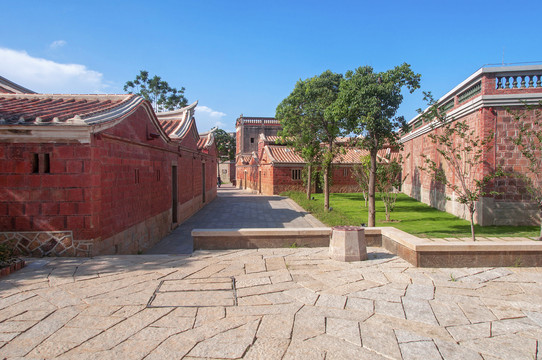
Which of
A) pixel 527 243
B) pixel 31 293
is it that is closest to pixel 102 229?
pixel 31 293

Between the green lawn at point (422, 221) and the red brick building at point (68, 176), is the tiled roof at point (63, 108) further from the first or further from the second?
the green lawn at point (422, 221)

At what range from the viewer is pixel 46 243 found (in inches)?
228

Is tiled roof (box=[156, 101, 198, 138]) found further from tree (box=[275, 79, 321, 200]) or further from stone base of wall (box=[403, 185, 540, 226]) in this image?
stone base of wall (box=[403, 185, 540, 226])

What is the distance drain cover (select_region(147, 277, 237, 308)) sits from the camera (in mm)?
3893

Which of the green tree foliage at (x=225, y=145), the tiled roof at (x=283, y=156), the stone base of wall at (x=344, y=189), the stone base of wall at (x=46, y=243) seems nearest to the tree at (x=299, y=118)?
the tiled roof at (x=283, y=156)

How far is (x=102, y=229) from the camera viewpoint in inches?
242

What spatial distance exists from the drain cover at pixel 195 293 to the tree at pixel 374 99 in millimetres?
5404

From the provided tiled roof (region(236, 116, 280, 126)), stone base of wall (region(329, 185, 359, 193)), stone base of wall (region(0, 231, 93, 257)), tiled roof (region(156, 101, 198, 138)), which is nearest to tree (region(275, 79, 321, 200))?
tiled roof (region(156, 101, 198, 138))

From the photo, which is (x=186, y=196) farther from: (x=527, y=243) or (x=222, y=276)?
(x=527, y=243)

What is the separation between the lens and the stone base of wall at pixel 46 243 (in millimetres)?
5754

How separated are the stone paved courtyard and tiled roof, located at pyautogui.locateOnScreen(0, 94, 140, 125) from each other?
2.28 m

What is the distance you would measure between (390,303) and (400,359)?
1183 mm

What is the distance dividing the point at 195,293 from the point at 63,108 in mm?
5070

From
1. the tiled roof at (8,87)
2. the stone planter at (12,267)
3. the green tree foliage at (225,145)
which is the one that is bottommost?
the stone planter at (12,267)
